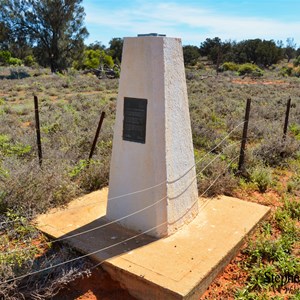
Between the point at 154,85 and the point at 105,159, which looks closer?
the point at 154,85

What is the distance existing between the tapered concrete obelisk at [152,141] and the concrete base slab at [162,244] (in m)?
0.23

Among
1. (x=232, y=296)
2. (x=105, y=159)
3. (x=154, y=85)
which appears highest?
(x=154, y=85)

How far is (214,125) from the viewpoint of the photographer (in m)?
10.8

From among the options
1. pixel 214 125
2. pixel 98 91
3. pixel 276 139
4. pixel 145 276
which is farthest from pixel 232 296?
pixel 98 91

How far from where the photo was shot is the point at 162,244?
12.6 feet

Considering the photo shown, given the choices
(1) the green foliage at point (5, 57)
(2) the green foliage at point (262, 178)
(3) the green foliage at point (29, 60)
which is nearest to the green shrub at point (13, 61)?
(1) the green foliage at point (5, 57)

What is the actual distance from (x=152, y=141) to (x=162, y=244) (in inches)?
45.3

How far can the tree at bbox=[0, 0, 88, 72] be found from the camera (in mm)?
35188

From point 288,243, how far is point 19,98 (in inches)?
612

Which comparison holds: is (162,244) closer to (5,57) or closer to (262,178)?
(262,178)

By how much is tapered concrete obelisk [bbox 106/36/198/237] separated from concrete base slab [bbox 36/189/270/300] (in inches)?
9.0

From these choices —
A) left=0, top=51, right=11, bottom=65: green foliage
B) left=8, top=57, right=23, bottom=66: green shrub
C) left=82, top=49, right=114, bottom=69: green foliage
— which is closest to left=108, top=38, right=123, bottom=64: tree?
left=82, top=49, right=114, bottom=69: green foliage

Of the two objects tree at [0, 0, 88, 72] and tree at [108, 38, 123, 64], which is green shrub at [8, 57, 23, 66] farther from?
tree at [108, 38, 123, 64]

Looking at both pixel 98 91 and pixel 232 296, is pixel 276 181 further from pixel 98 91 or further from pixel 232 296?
pixel 98 91
